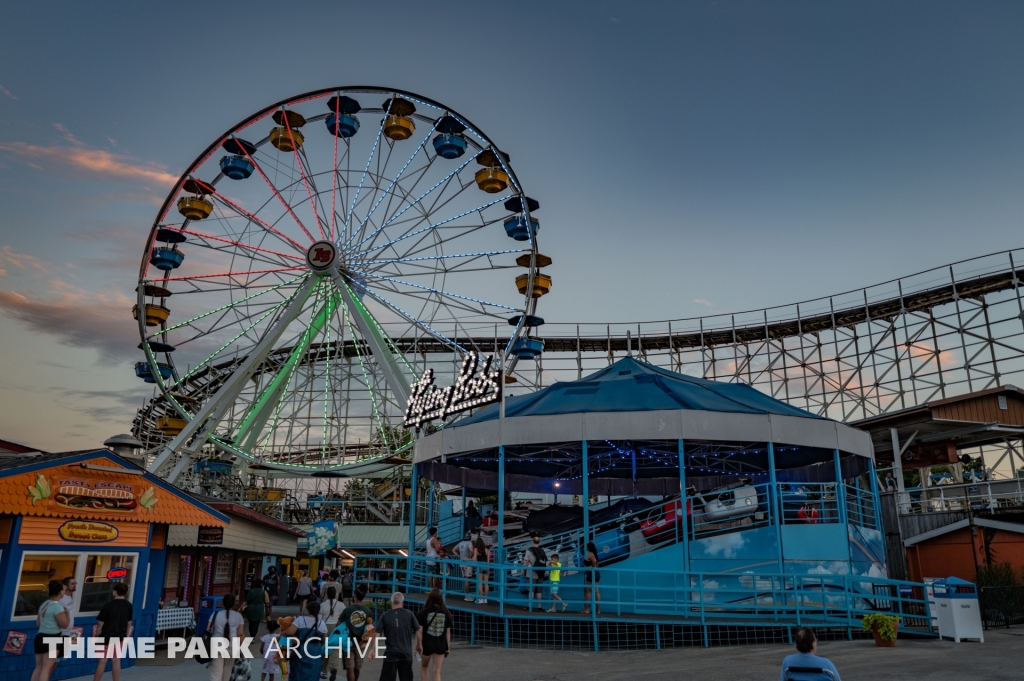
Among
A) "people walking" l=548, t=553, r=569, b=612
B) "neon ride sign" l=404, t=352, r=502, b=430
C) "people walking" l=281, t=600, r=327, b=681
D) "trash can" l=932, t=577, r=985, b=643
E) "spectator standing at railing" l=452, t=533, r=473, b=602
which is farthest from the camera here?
"neon ride sign" l=404, t=352, r=502, b=430

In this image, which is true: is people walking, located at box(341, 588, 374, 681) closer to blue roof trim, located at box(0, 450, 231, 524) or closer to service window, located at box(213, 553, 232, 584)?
blue roof trim, located at box(0, 450, 231, 524)

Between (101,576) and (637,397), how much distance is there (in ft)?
35.8

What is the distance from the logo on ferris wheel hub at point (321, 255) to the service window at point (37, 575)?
16.5 m

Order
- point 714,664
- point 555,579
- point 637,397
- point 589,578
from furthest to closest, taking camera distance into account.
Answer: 1. point 637,397
2. point 589,578
3. point 555,579
4. point 714,664

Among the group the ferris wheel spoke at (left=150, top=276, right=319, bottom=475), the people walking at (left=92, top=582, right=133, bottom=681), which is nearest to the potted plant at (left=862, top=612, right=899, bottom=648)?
the people walking at (left=92, top=582, right=133, bottom=681)

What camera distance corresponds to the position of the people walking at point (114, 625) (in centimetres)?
1016

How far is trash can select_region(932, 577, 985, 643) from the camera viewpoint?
1368 cm

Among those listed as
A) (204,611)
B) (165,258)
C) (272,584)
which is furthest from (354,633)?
(165,258)

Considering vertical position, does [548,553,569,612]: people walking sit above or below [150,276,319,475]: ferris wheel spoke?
below

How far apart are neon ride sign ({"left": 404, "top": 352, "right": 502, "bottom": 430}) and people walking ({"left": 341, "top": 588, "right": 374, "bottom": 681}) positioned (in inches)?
332

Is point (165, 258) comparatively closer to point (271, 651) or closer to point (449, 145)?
point (449, 145)

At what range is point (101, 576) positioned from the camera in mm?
13641

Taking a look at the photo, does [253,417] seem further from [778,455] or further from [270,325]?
[778,455]

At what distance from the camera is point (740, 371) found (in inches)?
1646
